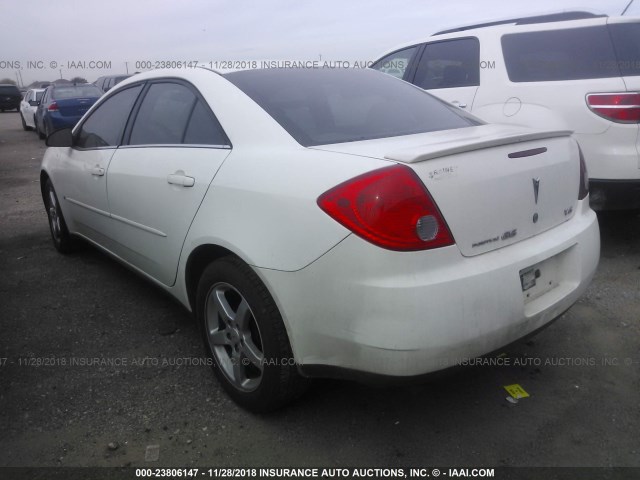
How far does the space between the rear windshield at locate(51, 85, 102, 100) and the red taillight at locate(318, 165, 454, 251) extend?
13.8 meters

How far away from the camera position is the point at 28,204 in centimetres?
711

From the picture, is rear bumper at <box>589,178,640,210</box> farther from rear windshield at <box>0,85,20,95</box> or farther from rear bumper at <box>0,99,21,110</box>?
rear bumper at <box>0,99,21,110</box>

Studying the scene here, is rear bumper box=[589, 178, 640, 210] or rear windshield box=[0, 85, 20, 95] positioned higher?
rear bumper box=[589, 178, 640, 210]

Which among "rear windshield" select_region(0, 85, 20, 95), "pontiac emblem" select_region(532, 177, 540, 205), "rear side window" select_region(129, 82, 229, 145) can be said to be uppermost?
"rear side window" select_region(129, 82, 229, 145)

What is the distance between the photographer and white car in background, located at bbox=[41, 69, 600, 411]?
6.23 feet

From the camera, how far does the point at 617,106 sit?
13.1 feet

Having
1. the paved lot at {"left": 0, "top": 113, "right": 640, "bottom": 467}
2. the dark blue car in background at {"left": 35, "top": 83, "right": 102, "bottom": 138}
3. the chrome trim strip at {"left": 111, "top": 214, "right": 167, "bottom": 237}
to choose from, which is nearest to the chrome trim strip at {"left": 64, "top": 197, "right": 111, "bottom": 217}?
the chrome trim strip at {"left": 111, "top": 214, "right": 167, "bottom": 237}

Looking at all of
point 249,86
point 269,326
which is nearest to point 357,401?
point 269,326

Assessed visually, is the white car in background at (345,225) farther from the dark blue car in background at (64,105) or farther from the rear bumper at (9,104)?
the rear bumper at (9,104)

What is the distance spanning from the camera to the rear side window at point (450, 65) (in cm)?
516

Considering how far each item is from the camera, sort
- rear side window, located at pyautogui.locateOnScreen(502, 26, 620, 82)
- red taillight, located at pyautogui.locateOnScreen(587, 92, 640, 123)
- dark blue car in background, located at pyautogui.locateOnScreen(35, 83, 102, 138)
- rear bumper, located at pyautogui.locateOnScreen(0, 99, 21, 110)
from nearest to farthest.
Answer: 1. red taillight, located at pyautogui.locateOnScreen(587, 92, 640, 123)
2. rear side window, located at pyautogui.locateOnScreen(502, 26, 620, 82)
3. dark blue car in background, located at pyautogui.locateOnScreen(35, 83, 102, 138)
4. rear bumper, located at pyautogui.locateOnScreen(0, 99, 21, 110)

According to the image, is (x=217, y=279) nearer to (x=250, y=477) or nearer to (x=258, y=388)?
(x=258, y=388)

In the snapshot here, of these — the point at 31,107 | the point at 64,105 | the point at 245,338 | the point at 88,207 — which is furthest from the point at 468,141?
the point at 31,107

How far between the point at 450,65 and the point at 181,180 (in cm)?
363
